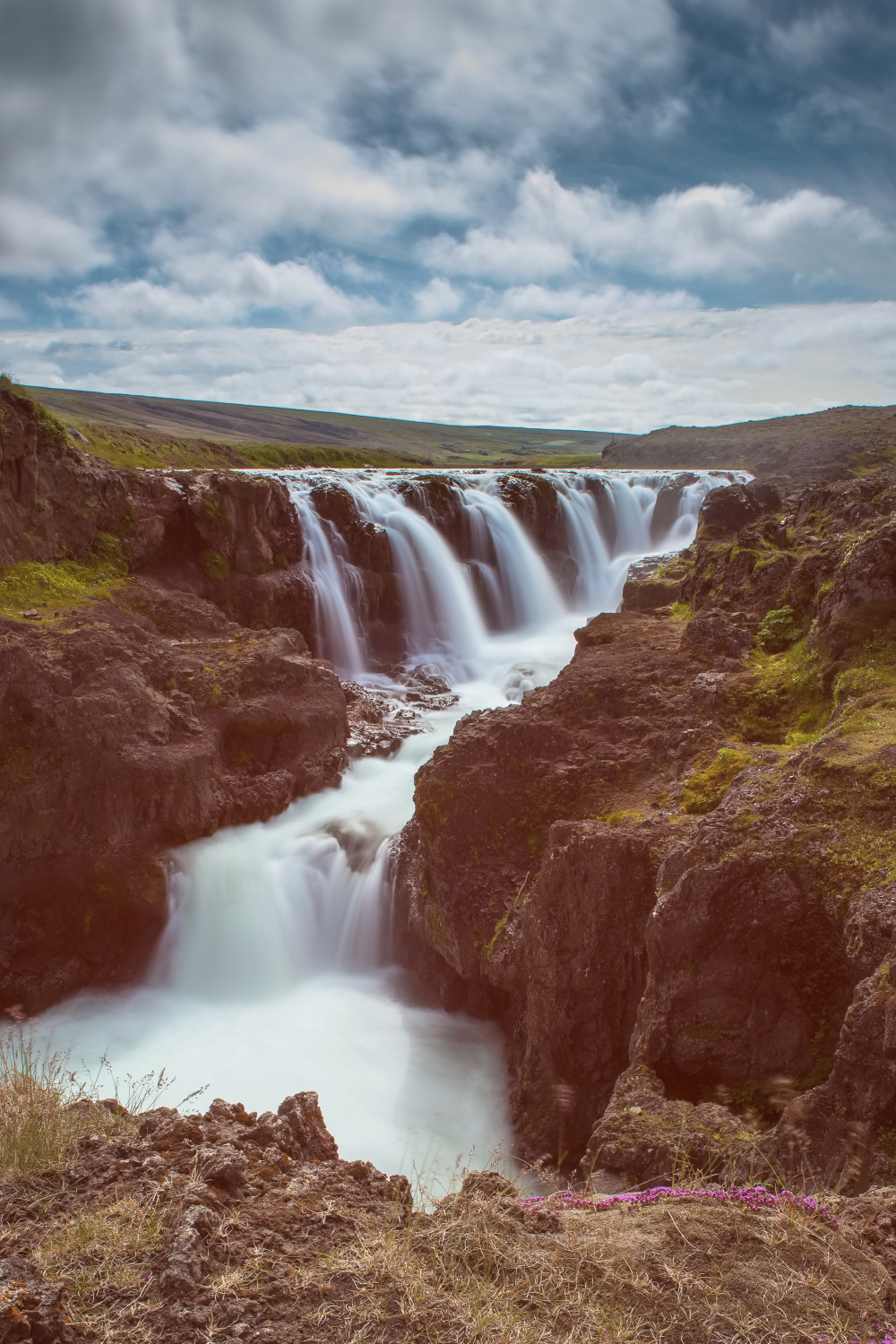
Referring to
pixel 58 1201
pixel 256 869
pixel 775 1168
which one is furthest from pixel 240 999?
pixel 775 1168

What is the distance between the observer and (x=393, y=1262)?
11.7 feet

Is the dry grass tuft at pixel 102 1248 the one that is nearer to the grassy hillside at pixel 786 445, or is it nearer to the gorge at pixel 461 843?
the gorge at pixel 461 843

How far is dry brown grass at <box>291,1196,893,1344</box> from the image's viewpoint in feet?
10.5

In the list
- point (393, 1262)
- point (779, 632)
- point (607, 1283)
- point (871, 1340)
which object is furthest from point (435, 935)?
point (871, 1340)

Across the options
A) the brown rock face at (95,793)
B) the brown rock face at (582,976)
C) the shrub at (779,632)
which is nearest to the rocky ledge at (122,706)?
the brown rock face at (95,793)

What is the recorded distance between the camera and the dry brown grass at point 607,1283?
10.5 ft

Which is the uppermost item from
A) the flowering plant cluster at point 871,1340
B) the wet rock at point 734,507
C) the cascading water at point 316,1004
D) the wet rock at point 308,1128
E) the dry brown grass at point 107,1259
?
the wet rock at point 734,507

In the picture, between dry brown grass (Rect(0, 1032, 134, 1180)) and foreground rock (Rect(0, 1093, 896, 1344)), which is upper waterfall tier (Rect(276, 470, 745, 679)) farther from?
foreground rock (Rect(0, 1093, 896, 1344))

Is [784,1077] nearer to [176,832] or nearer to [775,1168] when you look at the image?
[775,1168]

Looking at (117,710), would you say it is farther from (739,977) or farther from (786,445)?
(786,445)

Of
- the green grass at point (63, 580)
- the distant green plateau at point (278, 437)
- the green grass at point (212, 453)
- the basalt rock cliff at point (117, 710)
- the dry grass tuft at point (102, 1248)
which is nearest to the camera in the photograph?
the dry grass tuft at point (102, 1248)

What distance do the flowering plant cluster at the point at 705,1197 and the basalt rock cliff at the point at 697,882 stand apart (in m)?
0.47

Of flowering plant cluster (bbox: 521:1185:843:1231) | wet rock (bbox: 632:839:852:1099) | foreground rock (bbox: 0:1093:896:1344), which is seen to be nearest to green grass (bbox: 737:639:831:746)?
wet rock (bbox: 632:839:852:1099)

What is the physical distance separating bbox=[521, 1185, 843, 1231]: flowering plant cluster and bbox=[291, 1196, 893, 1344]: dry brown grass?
0.09m
